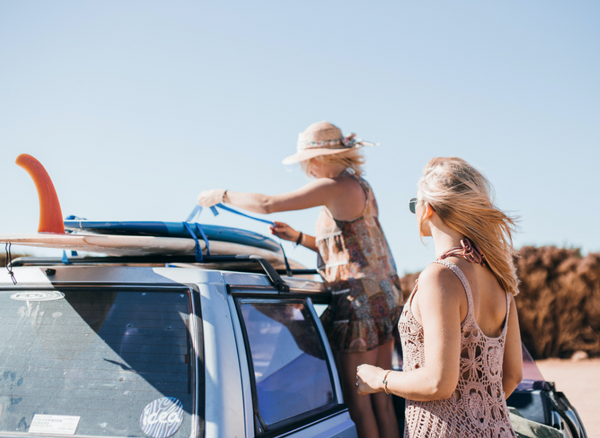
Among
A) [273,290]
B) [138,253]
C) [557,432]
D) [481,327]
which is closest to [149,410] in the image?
[273,290]

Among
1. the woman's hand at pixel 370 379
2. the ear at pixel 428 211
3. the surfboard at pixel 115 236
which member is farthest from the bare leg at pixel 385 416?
the ear at pixel 428 211

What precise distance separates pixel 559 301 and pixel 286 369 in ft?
34.7

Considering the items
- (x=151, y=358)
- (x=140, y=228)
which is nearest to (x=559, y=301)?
(x=140, y=228)

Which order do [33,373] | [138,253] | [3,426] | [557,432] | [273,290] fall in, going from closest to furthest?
[3,426]
[33,373]
[273,290]
[138,253]
[557,432]

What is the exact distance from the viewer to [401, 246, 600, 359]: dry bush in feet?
35.6

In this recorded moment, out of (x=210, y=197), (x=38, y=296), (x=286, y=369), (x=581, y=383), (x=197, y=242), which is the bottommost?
(x=581, y=383)

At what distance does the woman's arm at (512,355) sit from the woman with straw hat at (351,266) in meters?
0.76

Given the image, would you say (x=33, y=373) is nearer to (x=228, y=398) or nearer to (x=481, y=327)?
(x=228, y=398)

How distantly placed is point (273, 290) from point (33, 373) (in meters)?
0.98

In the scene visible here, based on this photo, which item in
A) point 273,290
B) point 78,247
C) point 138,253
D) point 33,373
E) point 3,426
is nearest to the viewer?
point 3,426

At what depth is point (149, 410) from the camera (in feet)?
5.35

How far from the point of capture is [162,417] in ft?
5.26

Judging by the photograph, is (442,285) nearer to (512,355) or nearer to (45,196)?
(512,355)

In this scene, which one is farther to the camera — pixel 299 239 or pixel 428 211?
pixel 299 239
